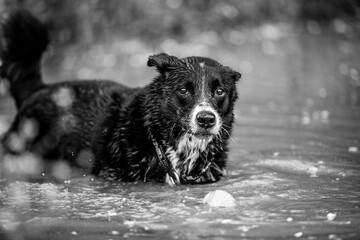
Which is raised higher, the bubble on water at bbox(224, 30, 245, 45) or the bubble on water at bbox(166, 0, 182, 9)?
the bubble on water at bbox(166, 0, 182, 9)

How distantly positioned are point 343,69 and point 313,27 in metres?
6.00

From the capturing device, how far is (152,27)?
49.8 feet

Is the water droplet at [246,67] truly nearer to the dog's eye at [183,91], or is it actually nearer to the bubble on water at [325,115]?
the bubble on water at [325,115]

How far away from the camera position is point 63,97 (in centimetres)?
665

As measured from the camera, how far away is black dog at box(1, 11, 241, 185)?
5801 millimetres

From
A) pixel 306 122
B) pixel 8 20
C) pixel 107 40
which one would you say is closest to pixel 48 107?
pixel 8 20

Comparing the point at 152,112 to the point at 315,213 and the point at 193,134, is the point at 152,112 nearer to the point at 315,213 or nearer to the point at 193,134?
the point at 193,134

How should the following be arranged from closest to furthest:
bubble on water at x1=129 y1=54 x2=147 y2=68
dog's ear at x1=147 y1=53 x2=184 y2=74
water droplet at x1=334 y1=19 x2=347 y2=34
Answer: dog's ear at x1=147 y1=53 x2=184 y2=74, bubble on water at x1=129 y1=54 x2=147 y2=68, water droplet at x1=334 y1=19 x2=347 y2=34

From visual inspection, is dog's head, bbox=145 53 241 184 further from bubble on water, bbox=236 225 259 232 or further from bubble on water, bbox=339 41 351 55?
bubble on water, bbox=339 41 351 55

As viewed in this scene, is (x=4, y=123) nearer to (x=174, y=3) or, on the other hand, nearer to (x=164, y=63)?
(x=164, y=63)

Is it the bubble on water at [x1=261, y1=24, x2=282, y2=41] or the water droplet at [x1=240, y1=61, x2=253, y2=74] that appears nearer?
the water droplet at [x1=240, y1=61, x2=253, y2=74]

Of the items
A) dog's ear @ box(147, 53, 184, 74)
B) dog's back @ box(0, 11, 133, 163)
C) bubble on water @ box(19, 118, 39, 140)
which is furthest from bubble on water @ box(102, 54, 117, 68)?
dog's ear @ box(147, 53, 184, 74)

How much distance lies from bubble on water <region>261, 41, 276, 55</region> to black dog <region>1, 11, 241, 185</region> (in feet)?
30.2

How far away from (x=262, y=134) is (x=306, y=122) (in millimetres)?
972
